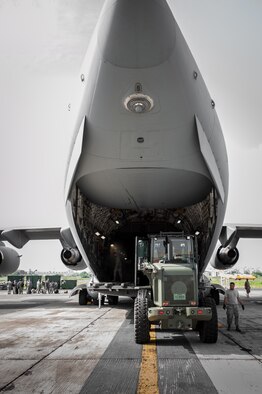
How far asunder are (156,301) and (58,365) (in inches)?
103

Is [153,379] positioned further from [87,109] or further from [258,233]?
[258,233]

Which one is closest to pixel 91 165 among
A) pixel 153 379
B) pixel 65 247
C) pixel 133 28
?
pixel 133 28

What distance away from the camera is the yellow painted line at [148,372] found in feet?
12.3

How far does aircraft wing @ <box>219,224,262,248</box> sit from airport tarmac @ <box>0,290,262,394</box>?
7.42 metres

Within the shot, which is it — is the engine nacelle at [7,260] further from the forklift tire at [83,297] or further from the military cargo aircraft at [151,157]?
the military cargo aircraft at [151,157]

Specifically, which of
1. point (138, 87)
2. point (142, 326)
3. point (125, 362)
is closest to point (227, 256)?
point (142, 326)

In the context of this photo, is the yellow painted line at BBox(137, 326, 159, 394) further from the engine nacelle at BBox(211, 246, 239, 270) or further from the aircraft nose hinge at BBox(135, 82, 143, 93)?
the engine nacelle at BBox(211, 246, 239, 270)

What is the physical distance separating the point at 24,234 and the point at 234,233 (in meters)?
11.7

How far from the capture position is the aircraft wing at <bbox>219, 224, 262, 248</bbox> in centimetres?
1535

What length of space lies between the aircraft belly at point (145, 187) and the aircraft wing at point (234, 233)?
524 cm

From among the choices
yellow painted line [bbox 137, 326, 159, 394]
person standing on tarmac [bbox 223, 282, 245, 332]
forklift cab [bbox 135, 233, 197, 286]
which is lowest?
yellow painted line [bbox 137, 326, 159, 394]

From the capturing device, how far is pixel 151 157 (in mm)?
8328

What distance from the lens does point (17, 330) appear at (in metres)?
8.37

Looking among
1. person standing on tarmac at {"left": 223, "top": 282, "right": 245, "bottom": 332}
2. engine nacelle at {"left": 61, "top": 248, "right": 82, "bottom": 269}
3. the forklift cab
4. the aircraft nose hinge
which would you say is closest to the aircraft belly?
the forklift cab
